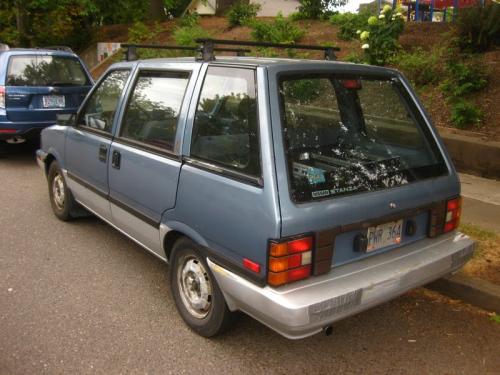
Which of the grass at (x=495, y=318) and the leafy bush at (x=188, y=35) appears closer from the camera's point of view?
the grass at (x=495, y=318)

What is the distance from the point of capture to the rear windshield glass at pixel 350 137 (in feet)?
9.31

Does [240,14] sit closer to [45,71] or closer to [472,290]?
[45,71]

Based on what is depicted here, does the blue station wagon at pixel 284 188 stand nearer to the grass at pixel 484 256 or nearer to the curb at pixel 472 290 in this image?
the curb at pixel 472 290

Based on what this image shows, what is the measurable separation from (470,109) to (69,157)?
18.0 feet

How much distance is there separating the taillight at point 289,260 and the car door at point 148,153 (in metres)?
0.97

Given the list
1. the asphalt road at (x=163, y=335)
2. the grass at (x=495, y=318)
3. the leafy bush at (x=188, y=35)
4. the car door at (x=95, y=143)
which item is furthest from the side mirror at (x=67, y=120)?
the leafy bush at (x=188, y=35)

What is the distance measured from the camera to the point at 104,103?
4492mm

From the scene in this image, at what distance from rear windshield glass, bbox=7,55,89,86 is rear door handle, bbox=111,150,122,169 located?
14.9 feet

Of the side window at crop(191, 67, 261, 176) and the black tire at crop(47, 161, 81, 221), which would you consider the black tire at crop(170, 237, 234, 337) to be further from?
the black tire at crop(47, 161, 81, 221)

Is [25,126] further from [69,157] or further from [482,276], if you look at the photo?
[482,276]

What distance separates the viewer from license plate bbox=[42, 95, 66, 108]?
Result: 7781mm

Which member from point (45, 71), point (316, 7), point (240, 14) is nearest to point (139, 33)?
point (240, 14)

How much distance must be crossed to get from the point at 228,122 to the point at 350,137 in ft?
2.85

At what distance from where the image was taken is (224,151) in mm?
3027
